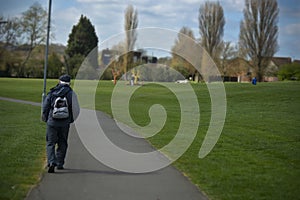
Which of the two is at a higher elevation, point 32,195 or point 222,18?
point 222,18

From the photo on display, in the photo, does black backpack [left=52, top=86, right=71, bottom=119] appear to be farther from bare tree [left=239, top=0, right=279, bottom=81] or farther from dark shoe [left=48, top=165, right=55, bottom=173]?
bare tree [left=239, top=0, right=279, bottom=81]

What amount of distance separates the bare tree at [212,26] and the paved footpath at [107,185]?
191ft

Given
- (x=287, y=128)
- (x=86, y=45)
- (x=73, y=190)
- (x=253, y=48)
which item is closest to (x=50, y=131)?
(x=73, y=190)

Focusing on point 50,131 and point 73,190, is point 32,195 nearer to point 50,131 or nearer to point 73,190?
point 73,190

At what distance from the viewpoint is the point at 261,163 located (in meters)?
9.56

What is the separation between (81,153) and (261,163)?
14.0 ft

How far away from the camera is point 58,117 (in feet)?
27.2

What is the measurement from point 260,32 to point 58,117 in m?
55.7

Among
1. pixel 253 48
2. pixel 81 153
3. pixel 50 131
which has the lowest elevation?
pixel 81 153

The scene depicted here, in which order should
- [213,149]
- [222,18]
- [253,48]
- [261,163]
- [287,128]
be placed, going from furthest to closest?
[222,18] → [253,48] → [287,128] → [213,149] → [261,163]

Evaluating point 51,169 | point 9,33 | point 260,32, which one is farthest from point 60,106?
point 9,33

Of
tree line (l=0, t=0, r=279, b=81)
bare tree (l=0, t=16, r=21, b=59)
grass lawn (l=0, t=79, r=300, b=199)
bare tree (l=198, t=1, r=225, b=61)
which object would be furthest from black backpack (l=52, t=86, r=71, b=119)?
bare tree (l=198, t=1, r=225, b=61)

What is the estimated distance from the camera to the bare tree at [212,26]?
66.5m

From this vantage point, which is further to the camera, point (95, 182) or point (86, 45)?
point (86, 45)
